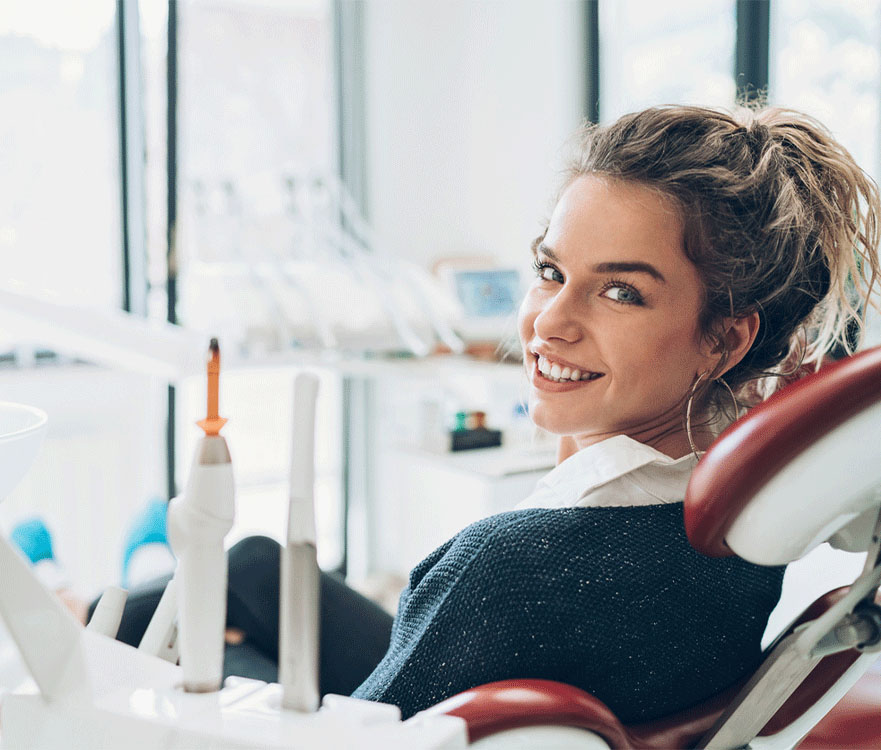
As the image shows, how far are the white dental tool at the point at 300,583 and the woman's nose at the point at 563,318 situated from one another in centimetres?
41

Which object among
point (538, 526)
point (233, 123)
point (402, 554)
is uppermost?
point (233, 123)

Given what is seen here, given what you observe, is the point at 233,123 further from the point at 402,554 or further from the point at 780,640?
the point at 780,640

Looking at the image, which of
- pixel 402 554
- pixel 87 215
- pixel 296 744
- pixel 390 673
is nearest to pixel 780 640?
pixel 390 673

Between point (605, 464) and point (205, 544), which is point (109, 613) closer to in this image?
point (205, 544)

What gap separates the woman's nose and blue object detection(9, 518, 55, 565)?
4.78ft

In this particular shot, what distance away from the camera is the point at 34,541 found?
1949 mm

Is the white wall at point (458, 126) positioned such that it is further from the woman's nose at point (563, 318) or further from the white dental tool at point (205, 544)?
the white dental tool at point (205, 544)

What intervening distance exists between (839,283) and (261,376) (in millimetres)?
2224

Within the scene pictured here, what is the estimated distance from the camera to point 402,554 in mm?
2904

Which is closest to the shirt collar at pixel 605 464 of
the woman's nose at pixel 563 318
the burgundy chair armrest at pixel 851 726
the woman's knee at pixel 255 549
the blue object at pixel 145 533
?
the woman's nose at pixel 563 318

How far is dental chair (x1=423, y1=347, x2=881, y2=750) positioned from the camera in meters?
0.58

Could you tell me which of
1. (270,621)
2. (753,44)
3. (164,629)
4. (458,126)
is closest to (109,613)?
(164,629)

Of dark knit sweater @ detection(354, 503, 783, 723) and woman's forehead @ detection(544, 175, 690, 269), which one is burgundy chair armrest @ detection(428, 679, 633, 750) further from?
A: woman's forehead @ detection(544, 175, 690, 269)

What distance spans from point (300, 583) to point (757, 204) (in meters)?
0.58
